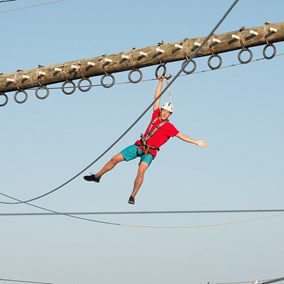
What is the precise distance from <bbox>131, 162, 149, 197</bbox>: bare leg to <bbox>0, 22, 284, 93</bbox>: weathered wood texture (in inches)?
75.7

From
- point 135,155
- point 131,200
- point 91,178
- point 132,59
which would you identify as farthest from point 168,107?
point 91,178

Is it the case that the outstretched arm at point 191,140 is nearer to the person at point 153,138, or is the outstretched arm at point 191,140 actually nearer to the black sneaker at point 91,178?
the person at point 153,138

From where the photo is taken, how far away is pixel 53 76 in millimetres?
19594

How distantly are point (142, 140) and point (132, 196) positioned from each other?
1050 mm

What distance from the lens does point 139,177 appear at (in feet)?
58.9

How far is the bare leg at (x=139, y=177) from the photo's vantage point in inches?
705

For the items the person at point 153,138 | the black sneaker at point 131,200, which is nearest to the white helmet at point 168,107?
the person at point 153,138

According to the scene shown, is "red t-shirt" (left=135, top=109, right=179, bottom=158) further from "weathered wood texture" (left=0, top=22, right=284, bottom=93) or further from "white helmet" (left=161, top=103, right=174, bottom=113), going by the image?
"weathered wood texture" (left=0, top=22, right=284, bottom=93)

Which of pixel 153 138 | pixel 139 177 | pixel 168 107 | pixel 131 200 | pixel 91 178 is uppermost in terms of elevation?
pixel 168 107

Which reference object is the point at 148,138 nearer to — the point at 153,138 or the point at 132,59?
the point at 153,138

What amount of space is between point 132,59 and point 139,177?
2.29m

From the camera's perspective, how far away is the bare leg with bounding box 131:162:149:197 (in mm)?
17902

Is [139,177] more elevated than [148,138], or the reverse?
[148,138]

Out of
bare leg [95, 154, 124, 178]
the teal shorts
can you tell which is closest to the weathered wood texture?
the teal shorts
